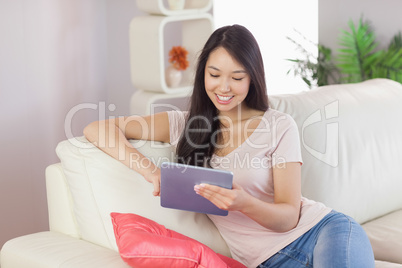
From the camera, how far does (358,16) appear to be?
12.7 ft

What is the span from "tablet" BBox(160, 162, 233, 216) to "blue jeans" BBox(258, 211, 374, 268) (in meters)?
0.29

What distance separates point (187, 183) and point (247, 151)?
1.20ft

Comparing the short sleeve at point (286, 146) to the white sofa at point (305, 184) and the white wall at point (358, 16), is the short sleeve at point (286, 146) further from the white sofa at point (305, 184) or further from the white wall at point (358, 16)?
the white wall at point (358, 16)

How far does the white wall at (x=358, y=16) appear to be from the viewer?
372 centimetres

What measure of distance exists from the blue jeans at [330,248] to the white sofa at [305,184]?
0.25 metres

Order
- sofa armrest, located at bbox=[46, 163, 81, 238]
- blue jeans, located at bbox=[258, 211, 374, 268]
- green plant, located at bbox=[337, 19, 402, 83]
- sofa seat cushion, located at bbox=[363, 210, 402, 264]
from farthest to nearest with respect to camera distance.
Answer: green plant, located at bbox=[337, 19, 402, 83] → sofa seat cushion, located at bbox=[363, 210, 402, 264] → sofa armrest, located at bbox=[46, 163, 81, 238] → blue jeans, located at bbox=[258, 211, 374, 268]

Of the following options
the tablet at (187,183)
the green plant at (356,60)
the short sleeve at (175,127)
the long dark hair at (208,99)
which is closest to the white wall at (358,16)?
the green plant at (356,60)

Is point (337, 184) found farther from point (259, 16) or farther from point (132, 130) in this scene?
point (259, 16)

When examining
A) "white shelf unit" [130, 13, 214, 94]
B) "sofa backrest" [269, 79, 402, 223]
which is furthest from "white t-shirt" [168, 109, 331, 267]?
"white shelf unit" [130, 13, 214, 94]

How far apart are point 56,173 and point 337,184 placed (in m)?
1.11

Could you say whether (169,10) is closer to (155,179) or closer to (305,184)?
(305,184)

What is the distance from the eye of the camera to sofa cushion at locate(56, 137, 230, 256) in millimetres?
1929

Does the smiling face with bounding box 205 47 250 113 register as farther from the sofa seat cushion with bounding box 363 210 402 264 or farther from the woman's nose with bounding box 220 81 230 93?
the sofa seat cushion with bounding box 363 210 402 264

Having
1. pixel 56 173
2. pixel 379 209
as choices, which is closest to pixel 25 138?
pixel 56 173
